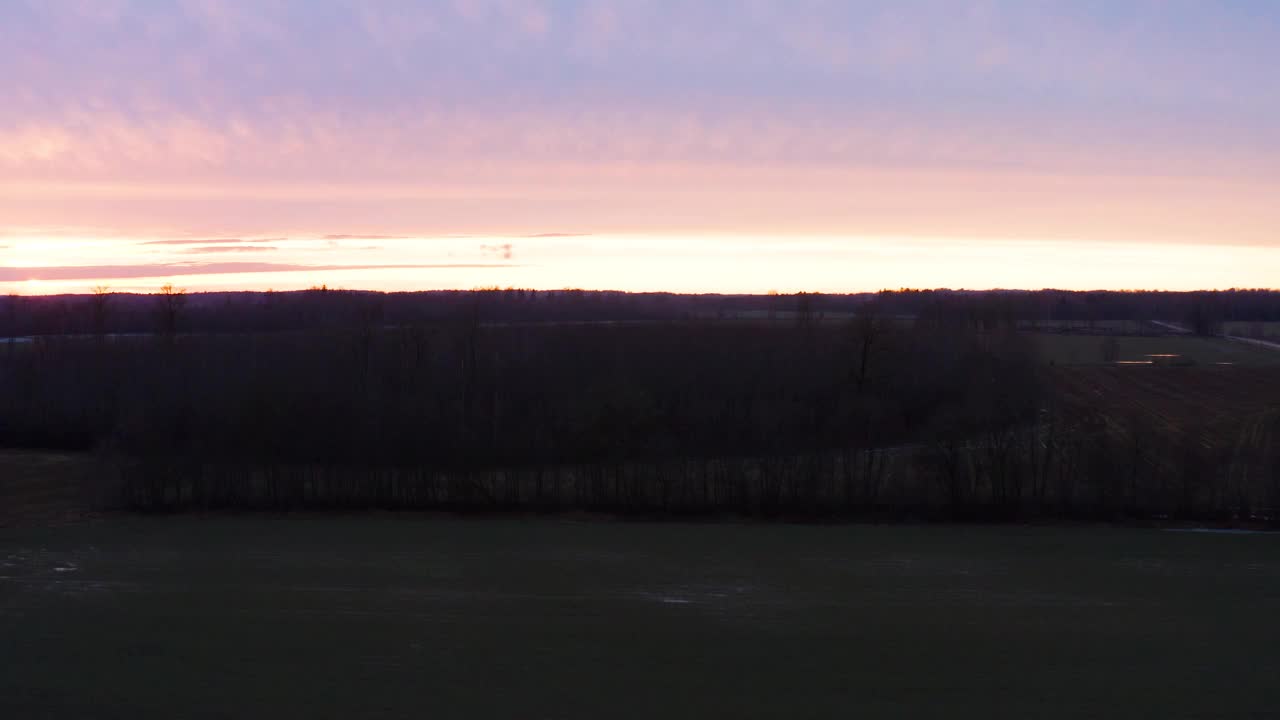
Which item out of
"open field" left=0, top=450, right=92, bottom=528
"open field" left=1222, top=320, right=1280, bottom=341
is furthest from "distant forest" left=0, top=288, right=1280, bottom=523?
"open field" left=1222, top=320, right=1280, bottom=341

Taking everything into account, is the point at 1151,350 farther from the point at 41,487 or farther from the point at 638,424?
the point at 41,487

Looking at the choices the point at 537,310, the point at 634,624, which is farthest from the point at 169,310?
the point at 634,624

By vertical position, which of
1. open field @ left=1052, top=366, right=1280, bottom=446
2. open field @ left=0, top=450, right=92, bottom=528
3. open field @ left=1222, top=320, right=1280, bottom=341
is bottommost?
open field @ left=0, top=450, right=92, bottom=528

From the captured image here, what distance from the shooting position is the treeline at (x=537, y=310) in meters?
66.1

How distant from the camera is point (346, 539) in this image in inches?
765

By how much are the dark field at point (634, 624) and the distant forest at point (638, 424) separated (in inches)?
101

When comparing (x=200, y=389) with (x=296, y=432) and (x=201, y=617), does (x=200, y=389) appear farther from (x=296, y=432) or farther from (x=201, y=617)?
(x=201, y=617)

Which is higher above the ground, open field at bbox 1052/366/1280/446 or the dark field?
open field at bbox 1052/366/1280/446

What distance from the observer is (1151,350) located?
2354 inches

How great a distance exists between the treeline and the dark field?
112 feet

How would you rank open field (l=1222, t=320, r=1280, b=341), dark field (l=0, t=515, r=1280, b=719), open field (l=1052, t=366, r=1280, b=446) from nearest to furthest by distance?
dark field (l=0, t=515, r=1280, b=719), open field (l=1052, t=366, r=1280, b=446), open field (l=1222, t=320, r=1280, b=341)

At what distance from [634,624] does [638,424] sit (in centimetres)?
1300

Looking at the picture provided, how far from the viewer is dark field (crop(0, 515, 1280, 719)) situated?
36.8 ft

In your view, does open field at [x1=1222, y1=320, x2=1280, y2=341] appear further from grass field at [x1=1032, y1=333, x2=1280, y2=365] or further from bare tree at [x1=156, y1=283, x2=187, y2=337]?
bare tree at [x1=156, y1=283, x2=187, y2=337]
